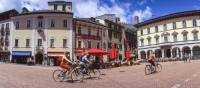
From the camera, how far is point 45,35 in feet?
171

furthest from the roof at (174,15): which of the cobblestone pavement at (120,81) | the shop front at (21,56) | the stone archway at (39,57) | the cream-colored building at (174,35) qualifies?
the cobblestone pavement at (120,81)

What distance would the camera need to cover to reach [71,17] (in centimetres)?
5275

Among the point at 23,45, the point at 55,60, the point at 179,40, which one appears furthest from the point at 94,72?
the point at 179,40

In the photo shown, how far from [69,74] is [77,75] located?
0.50m

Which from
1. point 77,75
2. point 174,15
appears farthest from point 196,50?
point 77,75

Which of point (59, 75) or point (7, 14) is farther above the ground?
point (7, 14)

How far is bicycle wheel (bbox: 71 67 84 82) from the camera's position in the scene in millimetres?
15134

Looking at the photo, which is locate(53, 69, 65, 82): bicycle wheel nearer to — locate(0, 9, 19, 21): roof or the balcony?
the balcony

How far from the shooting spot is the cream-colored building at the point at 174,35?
6138cm

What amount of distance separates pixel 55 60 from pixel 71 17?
846cm

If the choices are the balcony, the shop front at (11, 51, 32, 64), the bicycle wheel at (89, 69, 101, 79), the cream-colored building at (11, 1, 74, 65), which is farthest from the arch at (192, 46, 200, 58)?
the bicycle wheel at (89, 69, 101, 79)

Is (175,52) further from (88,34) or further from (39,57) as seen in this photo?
(39,57)

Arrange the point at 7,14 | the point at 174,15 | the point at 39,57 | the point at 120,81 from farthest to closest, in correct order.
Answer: the point at 174,15 → the point at 7,14 → the point at 39,57 → the point at 120,81

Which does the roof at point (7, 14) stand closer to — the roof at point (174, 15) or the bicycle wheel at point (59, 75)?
the roof at point (174, 15)
